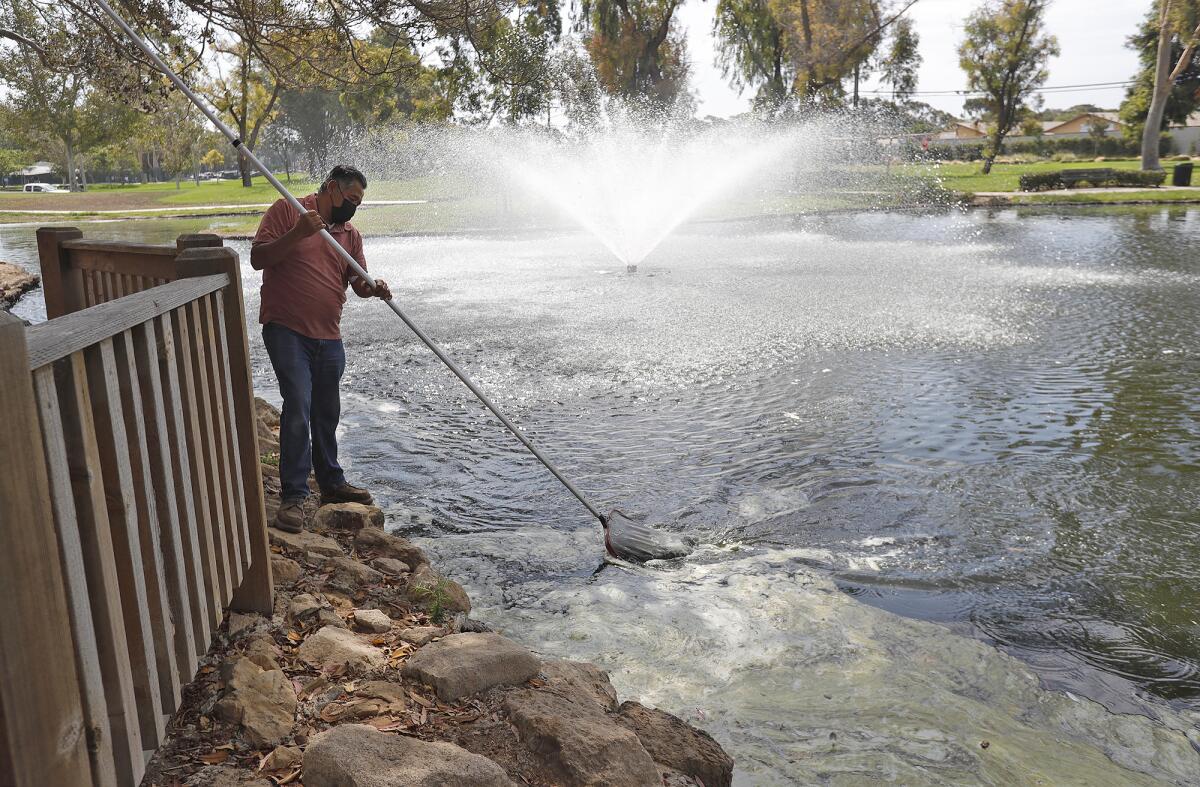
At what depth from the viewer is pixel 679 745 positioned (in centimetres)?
330

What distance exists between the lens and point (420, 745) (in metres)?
2.81

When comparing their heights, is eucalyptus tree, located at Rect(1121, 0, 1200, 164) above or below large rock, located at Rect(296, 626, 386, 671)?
above

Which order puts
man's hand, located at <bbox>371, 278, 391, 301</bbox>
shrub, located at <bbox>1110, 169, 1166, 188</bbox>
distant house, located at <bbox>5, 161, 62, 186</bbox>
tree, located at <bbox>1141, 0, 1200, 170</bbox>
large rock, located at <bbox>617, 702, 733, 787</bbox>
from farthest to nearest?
distant house, located at <bbox>5, 161, 62, 186</bbox>
tree, located at <bbox>1141, 0, 1200, 170</bbox>
shrub, located at <bbox>1110, 169, 1166, 188</bbox>
man's hand, located at <bbox>371, 278, 391, 301</bbox>
large rock, located at <bbox>617, 702, 733, 787</bbox>

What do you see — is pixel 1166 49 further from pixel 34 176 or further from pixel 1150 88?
pixel 34 176

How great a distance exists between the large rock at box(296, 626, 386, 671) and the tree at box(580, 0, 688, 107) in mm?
45758

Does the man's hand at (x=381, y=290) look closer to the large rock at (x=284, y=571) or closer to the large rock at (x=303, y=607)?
the large rock at (x=284, y=571)

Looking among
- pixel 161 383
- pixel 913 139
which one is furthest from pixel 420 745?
pixel 913 139

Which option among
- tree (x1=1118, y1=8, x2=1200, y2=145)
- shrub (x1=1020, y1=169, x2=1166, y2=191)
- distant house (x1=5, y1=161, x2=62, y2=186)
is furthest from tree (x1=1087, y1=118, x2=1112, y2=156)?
distant house (x1=5, y1=161, x2=62, y2=186)

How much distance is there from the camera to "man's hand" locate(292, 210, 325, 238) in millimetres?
4672

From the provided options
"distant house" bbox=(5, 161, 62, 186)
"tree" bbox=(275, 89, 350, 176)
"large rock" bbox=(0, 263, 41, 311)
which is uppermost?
"tree" bbox=(275, 89, 350, 176)

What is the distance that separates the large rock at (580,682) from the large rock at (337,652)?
64cm

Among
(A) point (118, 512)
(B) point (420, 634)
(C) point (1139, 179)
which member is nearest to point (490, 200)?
(C) point (1139, 179)

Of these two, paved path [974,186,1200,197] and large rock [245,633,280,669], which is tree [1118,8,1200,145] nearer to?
paved path [974,186,1200,197]

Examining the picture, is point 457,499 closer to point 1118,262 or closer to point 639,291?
point 639,291
